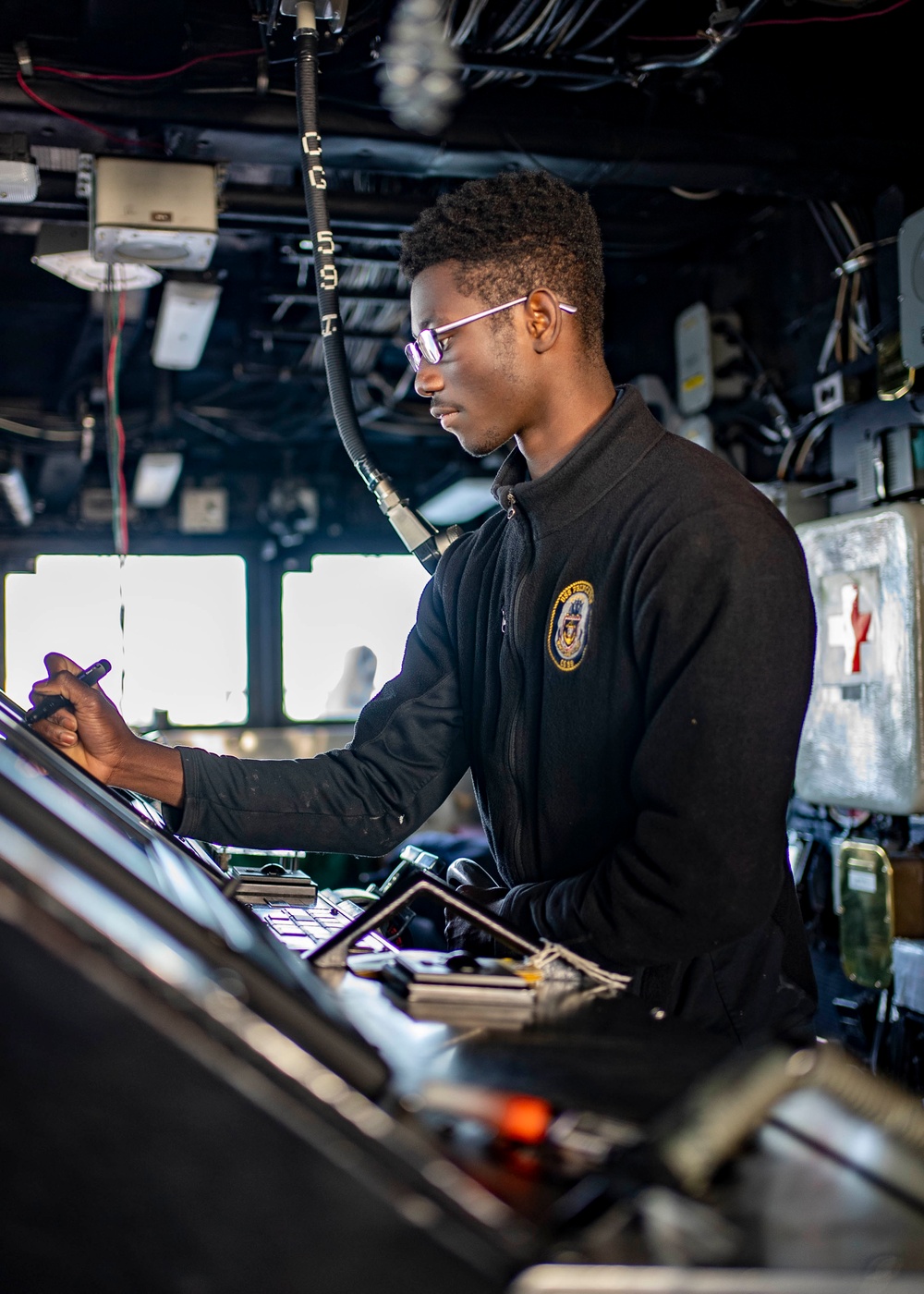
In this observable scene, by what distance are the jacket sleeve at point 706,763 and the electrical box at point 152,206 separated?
76.7 inches

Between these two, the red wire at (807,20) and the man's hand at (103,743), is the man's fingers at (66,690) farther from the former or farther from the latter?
the red wire at (807,20)

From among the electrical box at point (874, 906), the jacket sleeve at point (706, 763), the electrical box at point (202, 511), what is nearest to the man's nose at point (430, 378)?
the jacket sleeve at point (706, 763)

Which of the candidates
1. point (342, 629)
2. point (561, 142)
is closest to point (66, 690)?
point (561, 142)

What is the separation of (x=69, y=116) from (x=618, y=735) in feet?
6.62

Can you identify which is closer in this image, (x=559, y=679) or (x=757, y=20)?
(x=559, y=679)

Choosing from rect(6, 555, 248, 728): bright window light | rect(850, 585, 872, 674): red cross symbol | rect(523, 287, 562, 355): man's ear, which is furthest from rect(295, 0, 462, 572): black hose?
rect(6, 555, 248, 728): bright window light

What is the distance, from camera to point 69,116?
2521mm

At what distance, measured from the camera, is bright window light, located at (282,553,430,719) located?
21.8 feet

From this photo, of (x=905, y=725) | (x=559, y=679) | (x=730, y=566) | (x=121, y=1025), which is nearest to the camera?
(x=121, y=1025)

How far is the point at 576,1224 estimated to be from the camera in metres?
0.46

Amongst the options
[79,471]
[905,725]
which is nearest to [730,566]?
[905,725]

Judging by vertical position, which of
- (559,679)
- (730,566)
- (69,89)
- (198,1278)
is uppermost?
(69,89)

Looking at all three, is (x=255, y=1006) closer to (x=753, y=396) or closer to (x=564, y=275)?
(x=564, y=275)

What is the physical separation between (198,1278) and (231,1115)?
0.06 m
